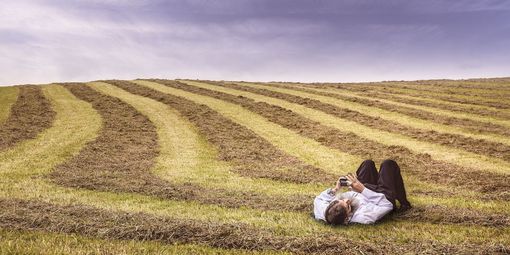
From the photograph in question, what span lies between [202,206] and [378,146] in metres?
10.9

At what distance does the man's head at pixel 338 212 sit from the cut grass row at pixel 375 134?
27.5 ft

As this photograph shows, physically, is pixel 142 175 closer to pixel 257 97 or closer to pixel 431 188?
pixel 431 188

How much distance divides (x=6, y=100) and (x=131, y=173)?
25.0m

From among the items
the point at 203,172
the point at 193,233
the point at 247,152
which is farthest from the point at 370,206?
the point at 247,152

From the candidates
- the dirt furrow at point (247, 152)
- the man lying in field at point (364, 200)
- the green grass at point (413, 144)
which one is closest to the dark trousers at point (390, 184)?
the man lying in field at point (364, 200)

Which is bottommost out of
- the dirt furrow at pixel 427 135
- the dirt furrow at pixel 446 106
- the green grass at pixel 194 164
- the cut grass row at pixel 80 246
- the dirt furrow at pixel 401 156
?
the green grass at pixel 194 164

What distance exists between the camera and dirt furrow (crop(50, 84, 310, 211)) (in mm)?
10875

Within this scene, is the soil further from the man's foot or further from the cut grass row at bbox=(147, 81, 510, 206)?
the man's foot

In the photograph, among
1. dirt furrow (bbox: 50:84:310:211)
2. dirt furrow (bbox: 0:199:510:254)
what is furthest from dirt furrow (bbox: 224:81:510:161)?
dirt furrow (bbox: 0:199:510:254)

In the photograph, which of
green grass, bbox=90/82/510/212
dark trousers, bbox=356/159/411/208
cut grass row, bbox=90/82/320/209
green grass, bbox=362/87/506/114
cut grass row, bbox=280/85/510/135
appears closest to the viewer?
dark trousers, bbox=356/159/411/208

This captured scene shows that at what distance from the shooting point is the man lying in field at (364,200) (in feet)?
28.2

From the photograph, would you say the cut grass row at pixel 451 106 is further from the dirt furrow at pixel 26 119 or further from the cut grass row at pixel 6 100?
the cut grass row at pixel 6 100

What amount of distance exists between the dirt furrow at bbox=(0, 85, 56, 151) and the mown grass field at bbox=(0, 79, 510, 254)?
0.09 metres

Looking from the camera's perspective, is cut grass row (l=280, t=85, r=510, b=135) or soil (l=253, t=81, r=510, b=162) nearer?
soil (l=253, t=81, r=510, b=162)
